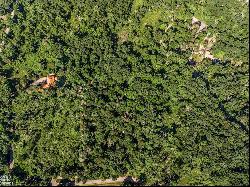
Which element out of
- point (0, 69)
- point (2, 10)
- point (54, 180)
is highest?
point (2, 10)

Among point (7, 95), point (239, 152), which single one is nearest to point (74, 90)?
point (7, 95)

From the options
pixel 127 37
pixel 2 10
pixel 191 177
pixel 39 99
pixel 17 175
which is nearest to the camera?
pixel 191 177

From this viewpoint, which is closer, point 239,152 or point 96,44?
point 239,152

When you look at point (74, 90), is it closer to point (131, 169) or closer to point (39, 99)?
point (39, 99)

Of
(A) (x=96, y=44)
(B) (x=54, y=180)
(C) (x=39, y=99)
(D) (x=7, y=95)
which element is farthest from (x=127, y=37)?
(B) (x=54, y=180)

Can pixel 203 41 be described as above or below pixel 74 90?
above

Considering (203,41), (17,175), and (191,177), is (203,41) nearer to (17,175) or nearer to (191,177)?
(191,177)

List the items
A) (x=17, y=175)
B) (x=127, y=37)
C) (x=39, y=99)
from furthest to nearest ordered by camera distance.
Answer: (x=127, y=37) → (x=39, y=99) → (x=17, y=175)
